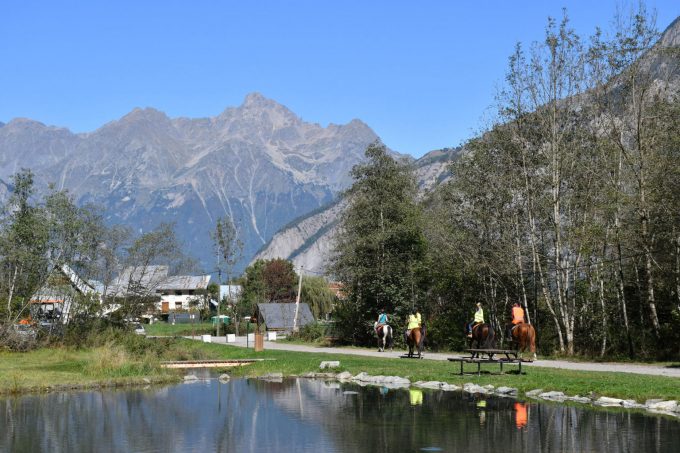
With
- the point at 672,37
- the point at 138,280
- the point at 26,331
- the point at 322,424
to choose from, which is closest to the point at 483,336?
the point at 322,424

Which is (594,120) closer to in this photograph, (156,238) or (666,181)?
(666,181)

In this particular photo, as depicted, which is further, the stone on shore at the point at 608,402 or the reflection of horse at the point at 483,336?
the reflection of horse at the point at 483,336

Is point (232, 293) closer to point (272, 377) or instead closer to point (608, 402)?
point (272, 377)

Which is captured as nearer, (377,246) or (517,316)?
(517,316)

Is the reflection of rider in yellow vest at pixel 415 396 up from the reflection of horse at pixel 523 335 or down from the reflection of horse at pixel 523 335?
down

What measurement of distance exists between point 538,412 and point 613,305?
2125 centimetres

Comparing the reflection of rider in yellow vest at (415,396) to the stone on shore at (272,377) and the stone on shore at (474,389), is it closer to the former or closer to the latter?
the stone on shore at (474,389)

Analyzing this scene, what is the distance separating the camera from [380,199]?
185ft

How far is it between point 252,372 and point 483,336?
379 inches

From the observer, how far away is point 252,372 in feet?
114

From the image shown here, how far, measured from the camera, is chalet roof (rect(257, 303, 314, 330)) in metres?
92.0

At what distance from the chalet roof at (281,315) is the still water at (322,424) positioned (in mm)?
65590

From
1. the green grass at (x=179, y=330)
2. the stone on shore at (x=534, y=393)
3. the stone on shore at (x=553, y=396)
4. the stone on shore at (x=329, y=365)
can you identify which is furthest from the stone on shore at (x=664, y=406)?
the green grass at (x=179, y=330)

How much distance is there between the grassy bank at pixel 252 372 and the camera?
2331 centimetres
